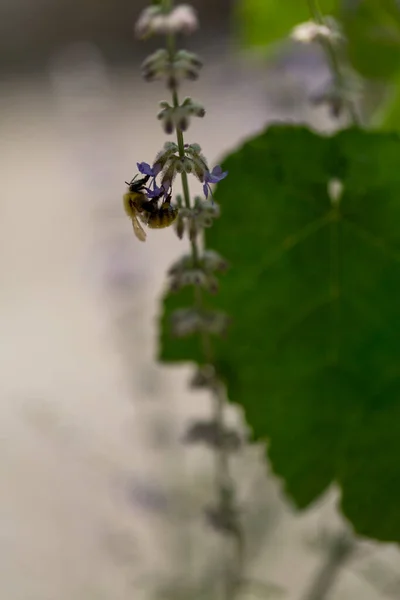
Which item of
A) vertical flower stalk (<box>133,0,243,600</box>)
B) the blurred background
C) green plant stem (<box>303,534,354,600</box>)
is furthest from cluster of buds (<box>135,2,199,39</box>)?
green plant stem (<box>303,534,354,600</box>)

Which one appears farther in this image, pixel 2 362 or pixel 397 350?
pixel 2 362

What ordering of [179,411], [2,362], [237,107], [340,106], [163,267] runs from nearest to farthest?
[340,106] → [179,411] → [2,362] → [163,267] → [237,107]

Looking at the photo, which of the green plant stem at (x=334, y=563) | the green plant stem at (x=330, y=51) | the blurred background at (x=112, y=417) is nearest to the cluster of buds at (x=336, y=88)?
the green plant stem at (x=330, y=51)

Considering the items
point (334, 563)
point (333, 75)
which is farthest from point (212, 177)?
point (334, 563)

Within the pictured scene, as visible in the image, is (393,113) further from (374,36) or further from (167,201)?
(167,201)

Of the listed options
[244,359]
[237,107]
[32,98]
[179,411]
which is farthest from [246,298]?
[32,98]

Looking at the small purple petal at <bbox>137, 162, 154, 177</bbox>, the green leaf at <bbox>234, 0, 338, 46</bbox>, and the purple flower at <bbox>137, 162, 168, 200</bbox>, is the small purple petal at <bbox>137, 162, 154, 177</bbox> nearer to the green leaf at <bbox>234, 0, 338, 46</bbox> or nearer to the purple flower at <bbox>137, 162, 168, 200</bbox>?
the purple flower at <bbox>137, 162, 168, 200</bbox>

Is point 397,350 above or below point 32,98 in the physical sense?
below

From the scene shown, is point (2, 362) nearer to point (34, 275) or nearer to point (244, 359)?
point (34, 275)
